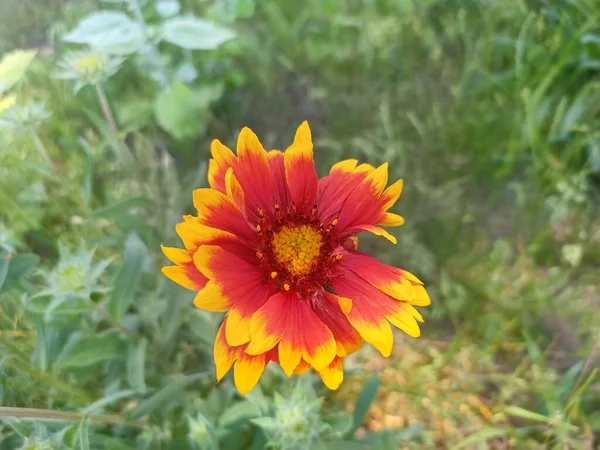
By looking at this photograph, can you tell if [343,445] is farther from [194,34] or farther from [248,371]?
[194,34]

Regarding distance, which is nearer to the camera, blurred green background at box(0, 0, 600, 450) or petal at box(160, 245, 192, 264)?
petal at box(160, 245, 192, 264)

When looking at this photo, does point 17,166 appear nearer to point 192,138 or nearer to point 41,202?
point 41,202

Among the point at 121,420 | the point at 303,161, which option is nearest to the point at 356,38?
the point at 303,161

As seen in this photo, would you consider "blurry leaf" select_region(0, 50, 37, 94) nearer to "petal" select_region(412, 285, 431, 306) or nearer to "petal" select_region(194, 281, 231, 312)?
"petal" select_region(194, 281, 231, 312)

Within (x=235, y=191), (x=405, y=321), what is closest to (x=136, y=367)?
(x=235, y=191)

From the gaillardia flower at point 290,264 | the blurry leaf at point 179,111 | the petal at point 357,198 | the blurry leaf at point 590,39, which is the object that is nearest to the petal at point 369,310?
the gaillardia flower at point 290,264

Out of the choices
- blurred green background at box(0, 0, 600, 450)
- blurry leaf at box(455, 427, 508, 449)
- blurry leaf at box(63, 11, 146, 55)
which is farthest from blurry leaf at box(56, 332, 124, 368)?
blurry leaf at box(455, 427, 508, 449)
